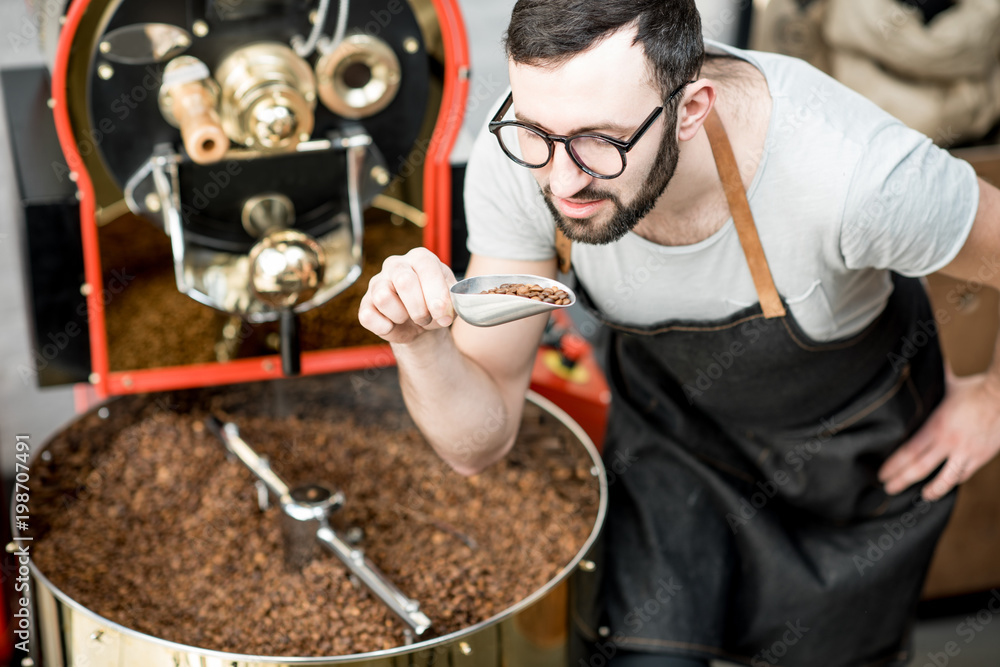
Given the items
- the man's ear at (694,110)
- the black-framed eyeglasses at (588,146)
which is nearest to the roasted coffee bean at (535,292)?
the black-framed eyeglasses at (588,146)

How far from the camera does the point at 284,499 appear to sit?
115cm

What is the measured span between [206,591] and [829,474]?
82 centimetres

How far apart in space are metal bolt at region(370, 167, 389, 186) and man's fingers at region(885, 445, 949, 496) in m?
0.82

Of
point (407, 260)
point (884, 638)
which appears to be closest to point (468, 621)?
point (407, 260)

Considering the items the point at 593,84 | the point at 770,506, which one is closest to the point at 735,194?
the point at 593,84

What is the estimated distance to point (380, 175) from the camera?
3.97ft

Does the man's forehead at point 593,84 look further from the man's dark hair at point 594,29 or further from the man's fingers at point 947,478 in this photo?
the man's fingers at point 947,478

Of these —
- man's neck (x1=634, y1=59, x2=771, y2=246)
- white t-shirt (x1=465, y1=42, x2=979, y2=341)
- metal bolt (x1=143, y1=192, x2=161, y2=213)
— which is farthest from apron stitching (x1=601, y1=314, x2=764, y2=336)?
metal bolt (x1=143, y1=192, x2=161, y2=213)

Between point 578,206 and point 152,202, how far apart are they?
51cm

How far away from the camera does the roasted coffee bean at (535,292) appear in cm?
85

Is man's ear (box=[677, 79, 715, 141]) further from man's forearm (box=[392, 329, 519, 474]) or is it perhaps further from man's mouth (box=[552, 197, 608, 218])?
man's forearm (box=[392, 329, 519, 474])

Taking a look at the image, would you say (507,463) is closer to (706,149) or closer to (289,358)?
(289,358)

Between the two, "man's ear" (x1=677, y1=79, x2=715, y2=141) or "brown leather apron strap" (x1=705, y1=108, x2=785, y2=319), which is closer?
"man's ear" (x1=677, y1=79, x2=715, y2=141)

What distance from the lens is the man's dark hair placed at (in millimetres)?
862
